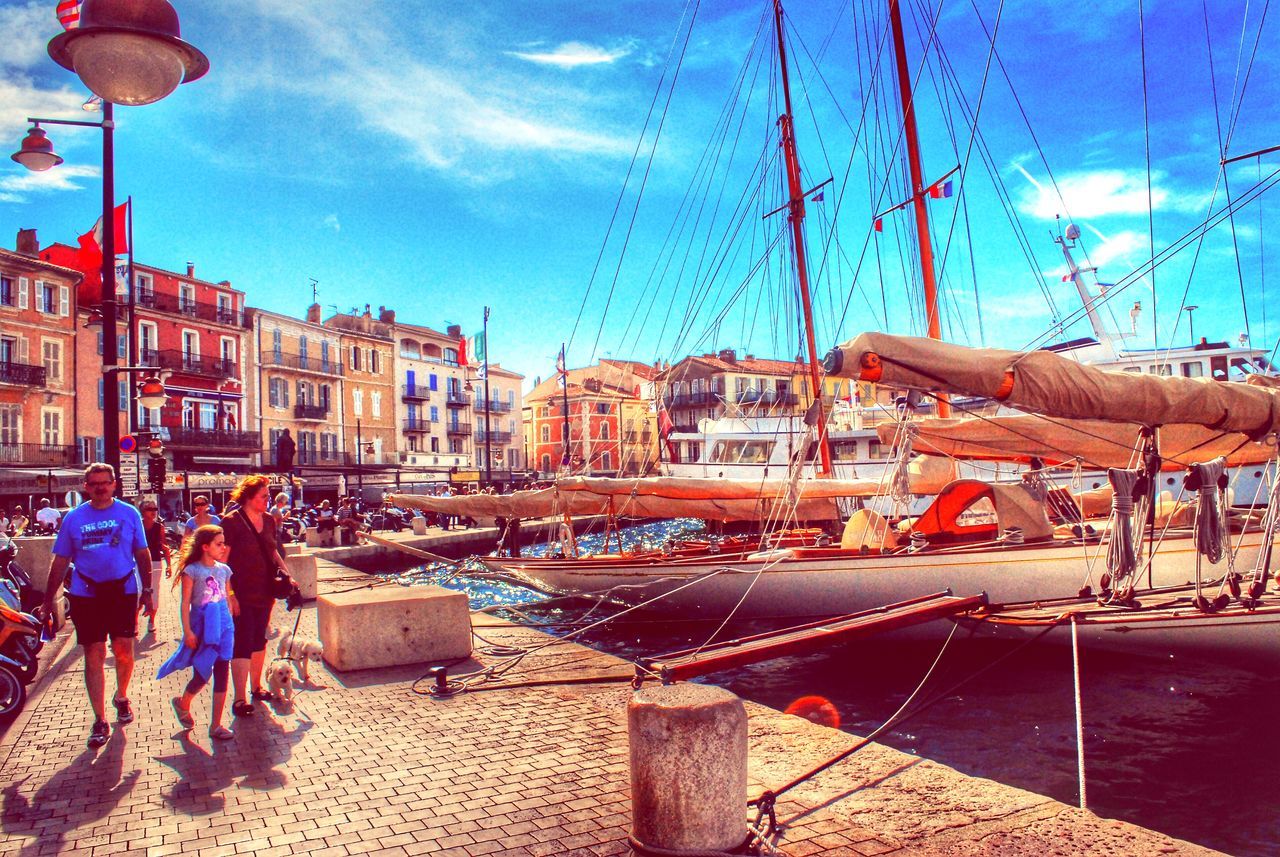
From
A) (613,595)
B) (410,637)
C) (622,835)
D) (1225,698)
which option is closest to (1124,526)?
(1225,698)

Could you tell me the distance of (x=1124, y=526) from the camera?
869 cm

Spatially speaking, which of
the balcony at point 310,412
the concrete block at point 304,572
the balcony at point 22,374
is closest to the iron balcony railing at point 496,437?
the balcony at point 310,412

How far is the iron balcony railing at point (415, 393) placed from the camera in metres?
68.6

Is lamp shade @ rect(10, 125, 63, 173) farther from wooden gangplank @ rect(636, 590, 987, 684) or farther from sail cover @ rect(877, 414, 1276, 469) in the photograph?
sail cover @ rect(877, 414, 1276, 469)

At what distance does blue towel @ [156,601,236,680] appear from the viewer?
6395mm

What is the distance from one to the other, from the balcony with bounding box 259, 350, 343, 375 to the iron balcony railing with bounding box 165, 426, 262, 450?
5.63m

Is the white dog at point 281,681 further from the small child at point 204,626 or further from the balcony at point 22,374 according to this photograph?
the balcony at point 22,374

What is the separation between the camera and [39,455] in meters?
40.5

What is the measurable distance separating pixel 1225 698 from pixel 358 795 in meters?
10.8

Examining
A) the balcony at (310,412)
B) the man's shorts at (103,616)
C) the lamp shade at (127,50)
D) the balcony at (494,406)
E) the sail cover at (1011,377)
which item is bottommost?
the man's shorts at (103,616)

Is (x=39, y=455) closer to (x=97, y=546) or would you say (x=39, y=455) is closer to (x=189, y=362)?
(x=189, y=362)

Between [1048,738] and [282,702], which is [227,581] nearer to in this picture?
[282,702]

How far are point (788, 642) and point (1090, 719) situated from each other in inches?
256

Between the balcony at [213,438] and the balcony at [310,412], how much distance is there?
4633 mm
